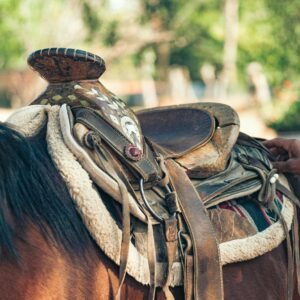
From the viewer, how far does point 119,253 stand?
1.90 meters

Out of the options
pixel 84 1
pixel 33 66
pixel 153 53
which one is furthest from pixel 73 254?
pixel 153 53

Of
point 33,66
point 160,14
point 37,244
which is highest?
point 33,66

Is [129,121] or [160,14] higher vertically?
[129,121]

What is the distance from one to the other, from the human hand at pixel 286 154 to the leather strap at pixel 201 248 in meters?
0.67

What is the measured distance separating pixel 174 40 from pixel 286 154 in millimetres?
22430

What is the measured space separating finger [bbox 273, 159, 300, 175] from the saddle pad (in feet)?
2.14

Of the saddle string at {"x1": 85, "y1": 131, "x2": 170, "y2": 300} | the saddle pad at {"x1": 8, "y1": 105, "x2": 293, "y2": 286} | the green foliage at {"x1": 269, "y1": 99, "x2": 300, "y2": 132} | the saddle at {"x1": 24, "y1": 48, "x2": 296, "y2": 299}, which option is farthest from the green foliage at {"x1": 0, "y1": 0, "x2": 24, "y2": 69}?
the saddle string at {"x1": 85, "y1": 131, "x2": 170, "y2": 300}

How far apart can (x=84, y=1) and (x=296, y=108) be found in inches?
262

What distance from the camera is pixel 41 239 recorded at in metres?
1.79

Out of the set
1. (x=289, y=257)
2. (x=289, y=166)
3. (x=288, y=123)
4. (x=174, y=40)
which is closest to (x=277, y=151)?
(x=289, y=166)

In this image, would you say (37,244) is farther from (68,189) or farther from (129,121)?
(129,121)

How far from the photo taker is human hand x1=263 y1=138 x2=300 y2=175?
8.93ft

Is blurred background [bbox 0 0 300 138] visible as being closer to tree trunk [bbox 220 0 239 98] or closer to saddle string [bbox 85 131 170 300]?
tree trunk [bbox 220 0 239 98]

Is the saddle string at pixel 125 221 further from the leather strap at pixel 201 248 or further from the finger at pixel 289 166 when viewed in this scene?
the finger at pixel 289 166
